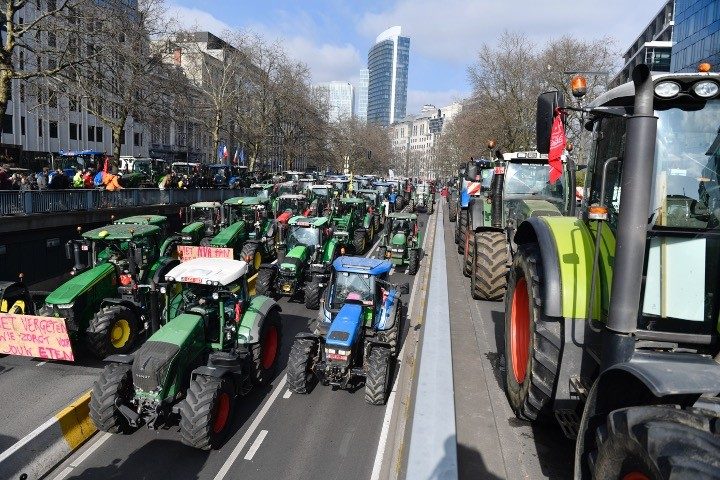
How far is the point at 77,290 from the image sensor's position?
8.14 metres

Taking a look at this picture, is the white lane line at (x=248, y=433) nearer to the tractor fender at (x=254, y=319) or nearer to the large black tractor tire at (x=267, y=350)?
the large black tractor tire at (x=267, y=350)

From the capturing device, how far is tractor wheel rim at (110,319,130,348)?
806 centimetres

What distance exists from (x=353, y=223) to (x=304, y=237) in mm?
5806

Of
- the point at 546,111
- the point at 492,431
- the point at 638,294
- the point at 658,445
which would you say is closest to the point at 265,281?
the point at 492,431

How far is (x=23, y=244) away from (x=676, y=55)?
53761 mm

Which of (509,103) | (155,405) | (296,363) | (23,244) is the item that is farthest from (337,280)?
(509,103)

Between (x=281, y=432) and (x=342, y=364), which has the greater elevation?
(x=342, y=364)

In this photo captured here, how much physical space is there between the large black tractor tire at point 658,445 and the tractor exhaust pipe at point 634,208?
2.06 ft

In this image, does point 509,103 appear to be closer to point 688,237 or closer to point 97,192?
point 97,192

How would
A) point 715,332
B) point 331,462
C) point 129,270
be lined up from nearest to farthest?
1. point 715,332
2. point 331,462
3. point 129,270

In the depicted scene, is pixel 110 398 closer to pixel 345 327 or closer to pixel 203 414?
pixel 203 414

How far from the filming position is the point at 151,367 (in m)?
5.50

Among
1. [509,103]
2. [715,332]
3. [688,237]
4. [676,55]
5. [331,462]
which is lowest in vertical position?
[331,462]

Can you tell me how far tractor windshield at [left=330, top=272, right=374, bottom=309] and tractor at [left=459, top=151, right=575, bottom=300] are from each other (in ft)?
7.52
